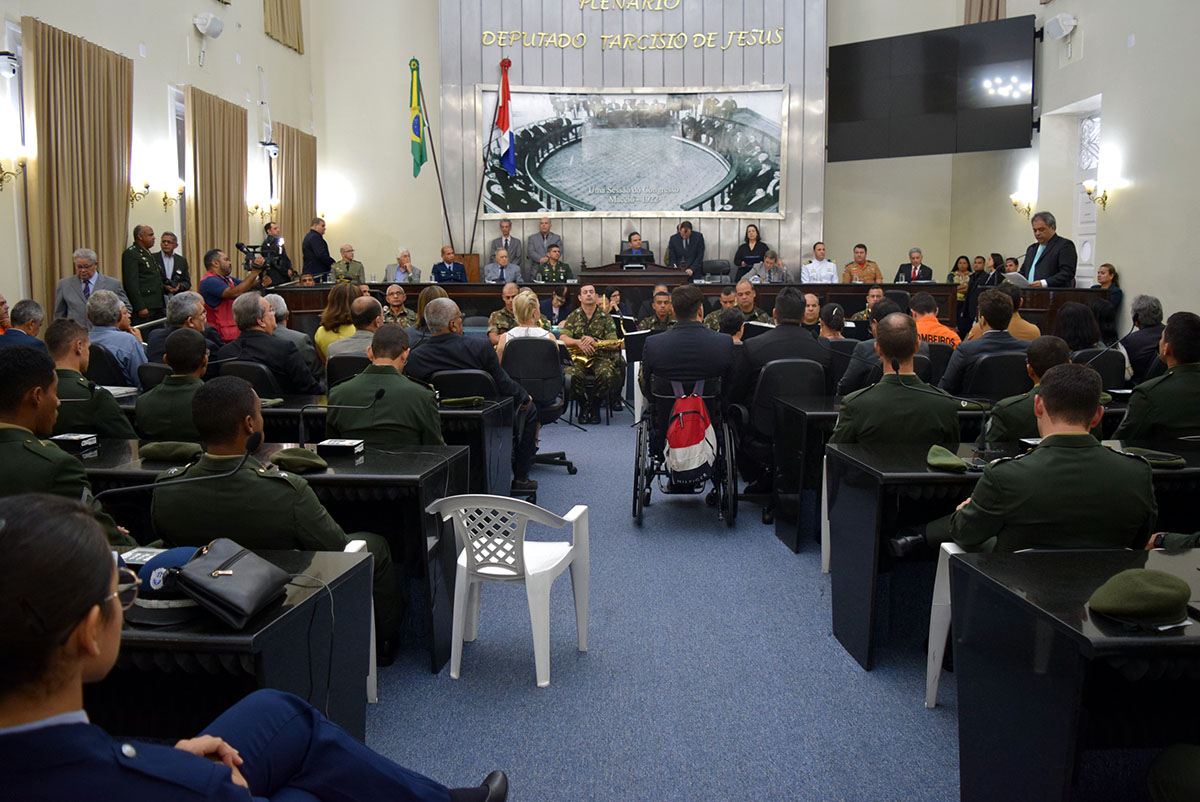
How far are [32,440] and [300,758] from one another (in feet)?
4.96

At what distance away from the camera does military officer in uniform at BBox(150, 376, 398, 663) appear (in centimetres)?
233

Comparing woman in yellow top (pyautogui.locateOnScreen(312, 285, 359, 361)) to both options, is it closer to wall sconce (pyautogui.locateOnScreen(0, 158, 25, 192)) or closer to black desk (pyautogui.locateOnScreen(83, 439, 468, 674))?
black desk (pyautogui.locateOnScreen(83, 439, 468, 674))

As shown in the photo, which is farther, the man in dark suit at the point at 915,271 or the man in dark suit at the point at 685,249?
the man in dark suit at the point at 685,249

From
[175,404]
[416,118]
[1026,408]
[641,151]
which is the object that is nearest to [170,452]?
[175,404]

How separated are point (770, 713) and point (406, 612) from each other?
141 cm

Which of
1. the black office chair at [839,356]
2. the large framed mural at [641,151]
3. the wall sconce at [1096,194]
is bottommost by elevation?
the black office chair at [839,356]

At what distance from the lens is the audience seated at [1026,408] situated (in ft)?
11.0

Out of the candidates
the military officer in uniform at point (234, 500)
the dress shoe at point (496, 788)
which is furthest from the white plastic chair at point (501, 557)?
the dress shoe at point (496, 788)

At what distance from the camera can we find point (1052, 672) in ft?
5.68

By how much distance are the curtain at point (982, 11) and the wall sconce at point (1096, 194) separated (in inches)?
107

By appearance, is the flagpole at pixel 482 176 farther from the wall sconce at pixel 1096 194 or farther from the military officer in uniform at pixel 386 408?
the military officer in uniform at pixel 386 408

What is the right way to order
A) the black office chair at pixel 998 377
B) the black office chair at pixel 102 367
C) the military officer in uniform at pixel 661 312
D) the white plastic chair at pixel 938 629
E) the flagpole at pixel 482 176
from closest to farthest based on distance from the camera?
the white plastic chair at pixel 938 629 < the black office chair at pixel 998 377 < the black office chair at pixel 102 367 < the military officer in uniform at pixel 661 312 < the flagpole at pixel 482 176

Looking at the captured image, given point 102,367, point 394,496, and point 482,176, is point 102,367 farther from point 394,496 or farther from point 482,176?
point 482,176

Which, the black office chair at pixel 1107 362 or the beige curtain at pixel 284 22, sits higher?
the beige curtain at pixel 284 22
